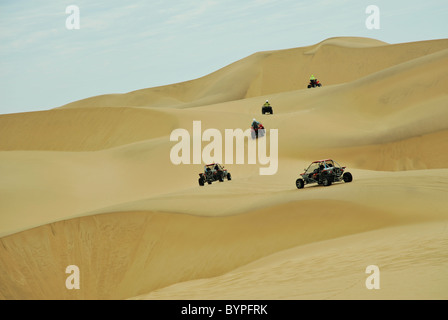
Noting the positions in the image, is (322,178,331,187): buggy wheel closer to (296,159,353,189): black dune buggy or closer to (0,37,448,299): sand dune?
(296,159,353,189): black dune buggy

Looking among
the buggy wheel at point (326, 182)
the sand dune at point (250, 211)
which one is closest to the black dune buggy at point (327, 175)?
the buggy wheel at point (326, 182)

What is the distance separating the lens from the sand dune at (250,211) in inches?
391

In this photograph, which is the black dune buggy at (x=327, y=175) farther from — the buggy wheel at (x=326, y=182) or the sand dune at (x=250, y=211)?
the sand dune at (x=250, y=211)

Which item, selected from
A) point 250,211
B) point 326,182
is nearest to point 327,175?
point 326,182

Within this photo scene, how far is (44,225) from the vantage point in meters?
17.8

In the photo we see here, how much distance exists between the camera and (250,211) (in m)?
15.7

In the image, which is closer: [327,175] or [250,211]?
[250,211]

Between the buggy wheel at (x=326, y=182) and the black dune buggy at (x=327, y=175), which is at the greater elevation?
the black dune buggy at (x=327, y=175)

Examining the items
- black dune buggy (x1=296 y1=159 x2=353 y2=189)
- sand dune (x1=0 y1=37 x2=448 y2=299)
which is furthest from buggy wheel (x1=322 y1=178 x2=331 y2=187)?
sand dune (x1=0 y1=37 x2=448 y2=299)

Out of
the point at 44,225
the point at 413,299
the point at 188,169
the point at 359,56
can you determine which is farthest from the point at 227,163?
the point at 359,56

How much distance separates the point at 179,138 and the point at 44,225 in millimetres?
18420

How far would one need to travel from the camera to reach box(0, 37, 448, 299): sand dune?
994 centimetres

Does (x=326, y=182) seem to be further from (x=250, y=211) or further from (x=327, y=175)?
(x=250, y=211)

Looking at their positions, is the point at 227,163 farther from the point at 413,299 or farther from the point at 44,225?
the point at 413,299
